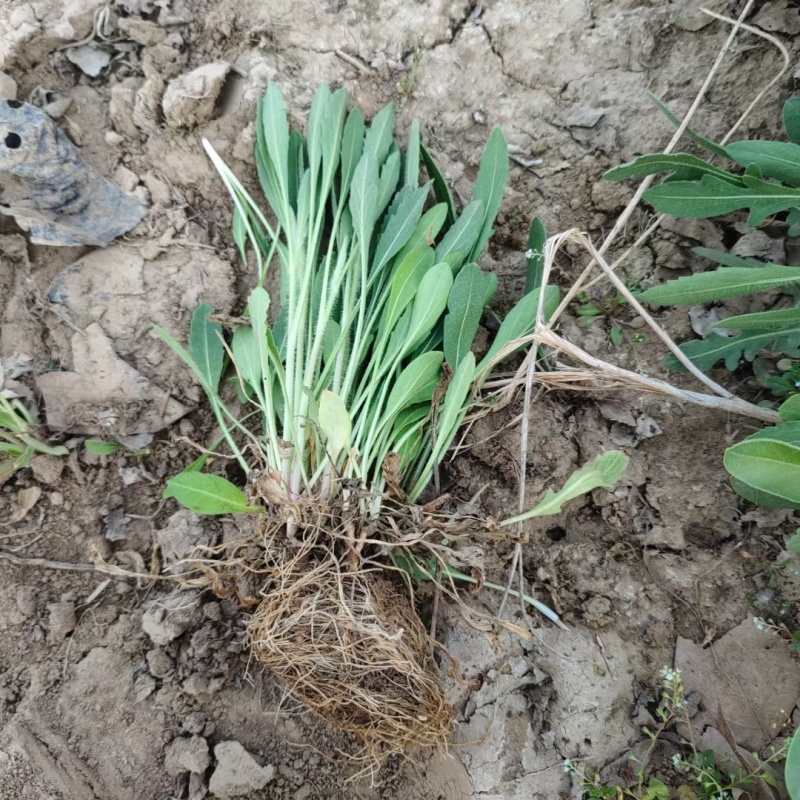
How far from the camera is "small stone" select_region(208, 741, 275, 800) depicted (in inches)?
48.6

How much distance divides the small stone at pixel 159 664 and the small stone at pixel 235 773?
0.63ft

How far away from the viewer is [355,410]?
48.4 inches

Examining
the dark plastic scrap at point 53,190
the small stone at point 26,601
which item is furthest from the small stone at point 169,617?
the dark plastic scrap at point 53,190

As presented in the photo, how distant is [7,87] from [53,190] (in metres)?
0.28

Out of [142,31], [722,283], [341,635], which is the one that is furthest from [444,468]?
[142,31]

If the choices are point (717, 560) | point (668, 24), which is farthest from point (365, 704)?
point (668, 24)

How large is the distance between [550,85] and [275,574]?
4.08ft

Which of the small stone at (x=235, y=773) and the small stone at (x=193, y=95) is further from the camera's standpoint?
the small stone at (x=193, y=95)

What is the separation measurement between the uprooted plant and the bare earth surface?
0.11 meters

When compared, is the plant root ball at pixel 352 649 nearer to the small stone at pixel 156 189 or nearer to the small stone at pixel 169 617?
the small stone at pixel 169 617

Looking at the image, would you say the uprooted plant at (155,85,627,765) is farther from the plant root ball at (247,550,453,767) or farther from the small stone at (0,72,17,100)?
the small stone at (0,72,17,100)

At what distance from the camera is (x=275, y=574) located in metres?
1.20

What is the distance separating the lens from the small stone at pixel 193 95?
137 cm

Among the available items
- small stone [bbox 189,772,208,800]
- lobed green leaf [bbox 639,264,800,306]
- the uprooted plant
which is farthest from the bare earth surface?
lobed green leaf [bbox 639,264,800,306]
